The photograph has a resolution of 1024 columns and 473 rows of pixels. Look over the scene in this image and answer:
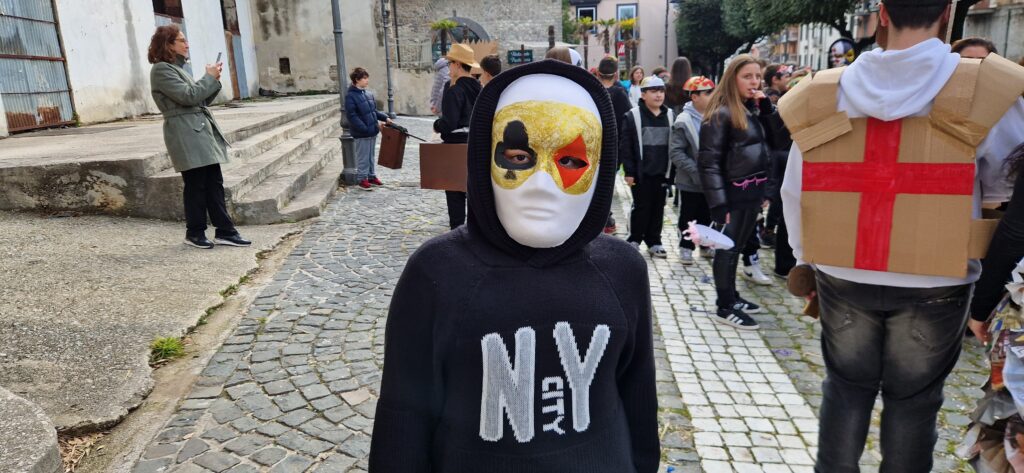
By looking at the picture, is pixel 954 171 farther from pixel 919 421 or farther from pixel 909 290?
pixel 919 421

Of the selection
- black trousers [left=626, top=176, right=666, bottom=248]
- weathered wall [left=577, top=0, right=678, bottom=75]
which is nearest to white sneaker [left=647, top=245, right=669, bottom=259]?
black trousers [left=626, top=176, right=666, bottom=248]

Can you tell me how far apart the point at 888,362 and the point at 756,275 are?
374cm

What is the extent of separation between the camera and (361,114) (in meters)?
10.3

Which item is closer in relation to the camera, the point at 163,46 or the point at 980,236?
the point at 980,236

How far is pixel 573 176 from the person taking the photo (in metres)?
1.59

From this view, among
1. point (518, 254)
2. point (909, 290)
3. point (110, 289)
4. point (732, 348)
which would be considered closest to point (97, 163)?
point (110, 289)

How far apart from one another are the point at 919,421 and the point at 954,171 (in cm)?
88

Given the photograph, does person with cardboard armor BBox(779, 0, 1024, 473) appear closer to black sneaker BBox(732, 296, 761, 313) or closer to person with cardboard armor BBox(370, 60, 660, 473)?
person with cardboard armor BBox(370, 60, 660, 473)

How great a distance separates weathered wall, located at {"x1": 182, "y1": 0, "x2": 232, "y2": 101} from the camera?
1675 centimetres

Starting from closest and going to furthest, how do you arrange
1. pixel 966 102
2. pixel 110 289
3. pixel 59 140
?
pixel 966 102
pixel 110 289
pixel 59 140

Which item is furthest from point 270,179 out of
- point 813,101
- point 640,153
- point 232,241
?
point 813,101

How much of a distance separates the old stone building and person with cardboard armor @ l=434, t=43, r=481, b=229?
2021 cm

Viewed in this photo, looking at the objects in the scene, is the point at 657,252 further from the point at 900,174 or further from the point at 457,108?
the point at 900,174

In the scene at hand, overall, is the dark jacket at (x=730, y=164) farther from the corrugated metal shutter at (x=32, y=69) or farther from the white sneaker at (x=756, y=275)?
the corrugated metal shutter at (x=32, y=69)
